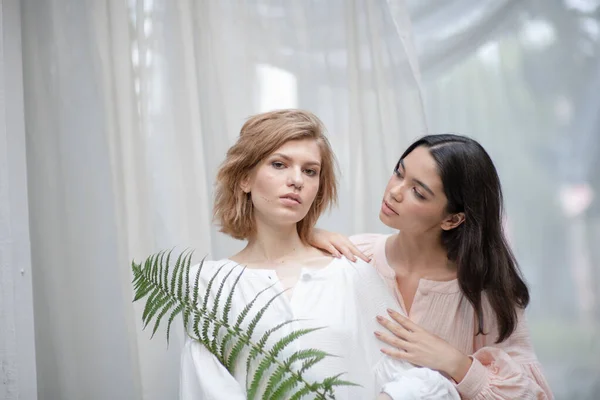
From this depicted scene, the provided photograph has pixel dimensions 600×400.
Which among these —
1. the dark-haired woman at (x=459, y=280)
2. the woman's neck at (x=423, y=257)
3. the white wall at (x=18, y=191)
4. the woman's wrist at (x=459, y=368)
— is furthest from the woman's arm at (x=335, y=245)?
the white wall at (x=18, y=191)

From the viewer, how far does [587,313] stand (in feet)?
8.18

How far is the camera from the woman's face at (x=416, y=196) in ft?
5.68

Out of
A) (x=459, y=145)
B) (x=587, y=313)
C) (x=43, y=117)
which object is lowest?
(x=587, y=313)

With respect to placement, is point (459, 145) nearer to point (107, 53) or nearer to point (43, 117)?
point (107, 53)

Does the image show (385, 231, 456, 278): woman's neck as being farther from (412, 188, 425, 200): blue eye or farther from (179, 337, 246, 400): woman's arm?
(179, 337, 246, 400): woman's arm

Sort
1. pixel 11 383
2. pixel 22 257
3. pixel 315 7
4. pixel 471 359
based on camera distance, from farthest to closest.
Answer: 1. pixel 315 7
2. pixel 22 257
3. pixel 11 383
4. pixel 471 359

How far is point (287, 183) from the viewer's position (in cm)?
168

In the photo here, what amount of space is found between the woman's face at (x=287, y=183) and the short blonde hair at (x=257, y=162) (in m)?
0.03

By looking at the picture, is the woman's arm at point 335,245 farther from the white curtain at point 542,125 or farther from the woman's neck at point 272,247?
the white curtain at point 542,125

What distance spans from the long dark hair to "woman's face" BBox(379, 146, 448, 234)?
0.02 m

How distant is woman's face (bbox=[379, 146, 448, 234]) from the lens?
1732mm

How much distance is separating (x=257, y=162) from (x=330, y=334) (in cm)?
49

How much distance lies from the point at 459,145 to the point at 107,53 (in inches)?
53.3

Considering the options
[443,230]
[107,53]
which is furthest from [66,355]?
[443,230]
